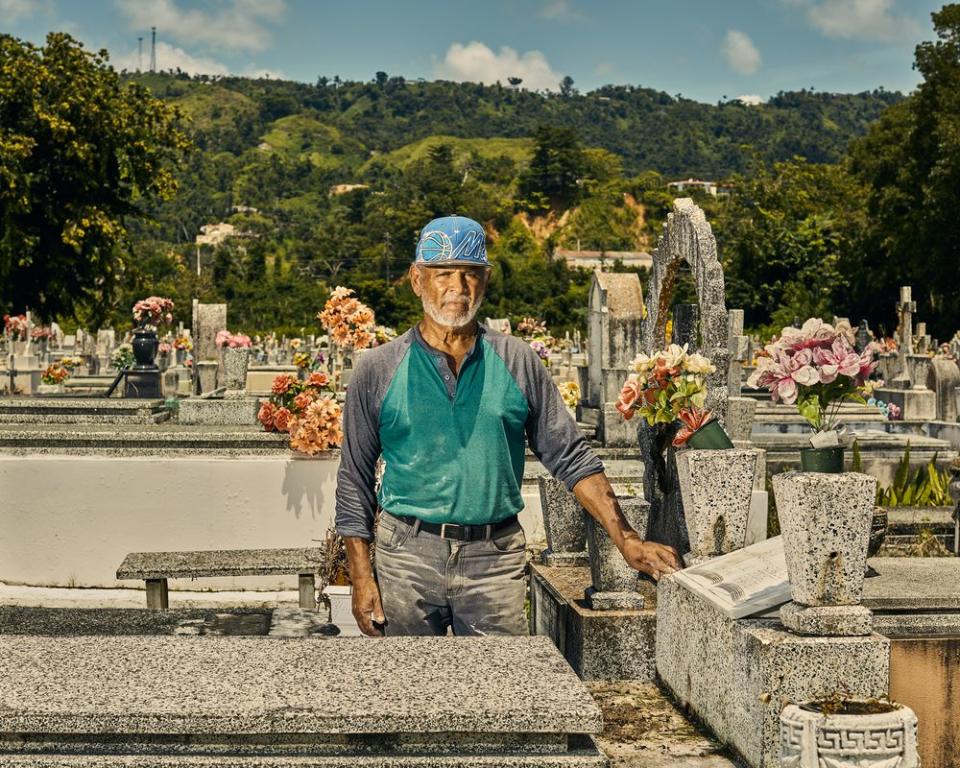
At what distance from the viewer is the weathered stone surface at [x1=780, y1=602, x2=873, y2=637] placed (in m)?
3.90

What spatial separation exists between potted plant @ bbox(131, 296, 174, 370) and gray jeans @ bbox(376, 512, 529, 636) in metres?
13.0

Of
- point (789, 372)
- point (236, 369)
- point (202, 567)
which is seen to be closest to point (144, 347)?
point (236, 369)

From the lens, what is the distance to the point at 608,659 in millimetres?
5301

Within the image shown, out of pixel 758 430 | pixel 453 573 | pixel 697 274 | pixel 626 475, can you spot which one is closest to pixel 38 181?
pixel 758 430

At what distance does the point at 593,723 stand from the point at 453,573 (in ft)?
3.24

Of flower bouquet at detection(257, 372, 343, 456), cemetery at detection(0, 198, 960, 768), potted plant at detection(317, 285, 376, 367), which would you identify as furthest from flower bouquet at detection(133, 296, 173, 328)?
flower bouquet at detection(257, 372, 343, 456)

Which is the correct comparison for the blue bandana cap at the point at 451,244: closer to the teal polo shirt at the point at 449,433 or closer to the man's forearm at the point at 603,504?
the teal polo shirt at the point at 449,433

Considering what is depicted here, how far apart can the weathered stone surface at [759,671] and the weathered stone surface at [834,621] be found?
26 mm

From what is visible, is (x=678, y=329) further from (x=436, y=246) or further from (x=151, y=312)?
(x=151, y=312)

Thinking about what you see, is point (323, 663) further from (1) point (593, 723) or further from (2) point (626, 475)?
(2) point (626, 475)

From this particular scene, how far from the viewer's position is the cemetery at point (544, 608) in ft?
10.9

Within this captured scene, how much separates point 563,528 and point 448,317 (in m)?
2.37

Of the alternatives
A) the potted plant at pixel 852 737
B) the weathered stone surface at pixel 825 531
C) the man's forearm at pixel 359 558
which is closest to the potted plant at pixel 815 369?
the weathered stone surface at pixel 825 531

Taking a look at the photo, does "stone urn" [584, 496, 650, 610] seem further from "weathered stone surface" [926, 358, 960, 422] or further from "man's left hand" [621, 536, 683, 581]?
"weathered stone surface" [926, 358, 960, 422]
